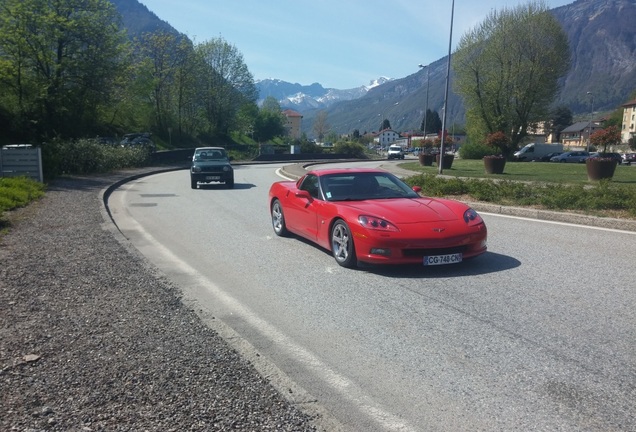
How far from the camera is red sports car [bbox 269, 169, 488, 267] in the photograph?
22.6 feet

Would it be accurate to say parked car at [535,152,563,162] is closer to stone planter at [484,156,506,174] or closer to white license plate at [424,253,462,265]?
stone planter at [484,156,506,174]

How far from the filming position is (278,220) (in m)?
10.1

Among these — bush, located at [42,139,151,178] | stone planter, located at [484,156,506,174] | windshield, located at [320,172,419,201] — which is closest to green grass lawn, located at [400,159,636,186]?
stone planter, located at [484,156,506,174]

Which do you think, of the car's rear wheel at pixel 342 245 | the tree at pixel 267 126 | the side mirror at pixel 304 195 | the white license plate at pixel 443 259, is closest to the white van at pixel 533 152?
the tree at pixel 267 126

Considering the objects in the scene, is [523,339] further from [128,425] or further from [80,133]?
[80,133]

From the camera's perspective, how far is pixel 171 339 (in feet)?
15.0

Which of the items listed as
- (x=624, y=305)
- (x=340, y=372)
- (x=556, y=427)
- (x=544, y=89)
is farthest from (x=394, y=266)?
(x=544, y=89)

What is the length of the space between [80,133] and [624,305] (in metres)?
38.5

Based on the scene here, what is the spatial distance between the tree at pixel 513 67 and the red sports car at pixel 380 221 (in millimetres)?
45496

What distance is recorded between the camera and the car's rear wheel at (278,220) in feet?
32.6

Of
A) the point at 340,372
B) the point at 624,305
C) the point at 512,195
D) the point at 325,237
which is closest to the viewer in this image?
the point at 340,372

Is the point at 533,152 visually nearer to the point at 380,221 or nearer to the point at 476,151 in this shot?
the point at 476,151

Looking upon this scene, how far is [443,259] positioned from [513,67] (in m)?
47.6

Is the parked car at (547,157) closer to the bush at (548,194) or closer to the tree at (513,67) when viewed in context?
the tree at (513,67)
